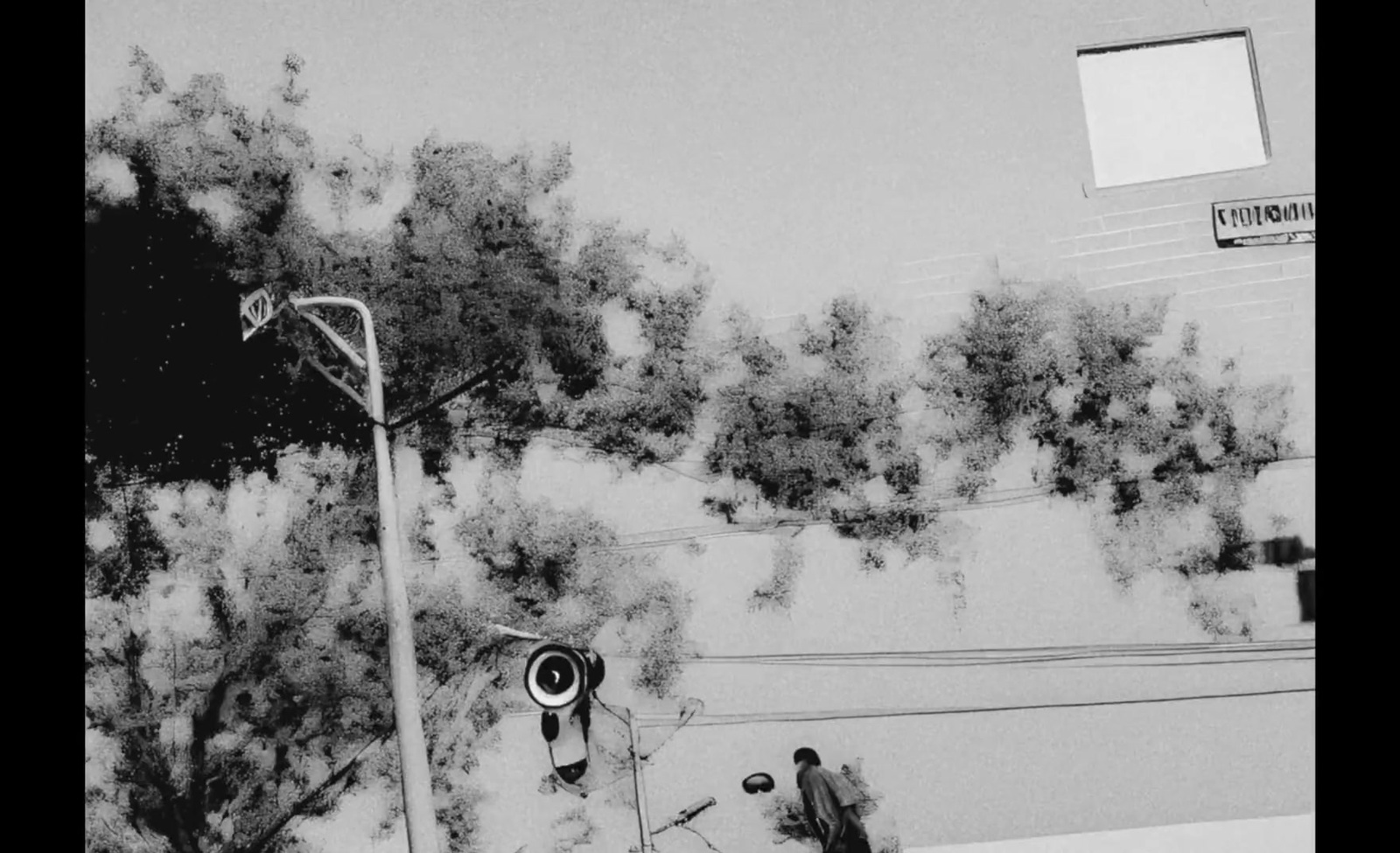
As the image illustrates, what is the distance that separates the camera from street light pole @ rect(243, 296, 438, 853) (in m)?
3.88

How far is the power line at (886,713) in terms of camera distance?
415cm

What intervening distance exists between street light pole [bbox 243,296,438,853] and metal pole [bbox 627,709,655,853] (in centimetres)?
79

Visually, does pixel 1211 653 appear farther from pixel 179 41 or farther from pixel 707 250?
pixel 179 41

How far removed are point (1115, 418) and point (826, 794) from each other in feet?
6.27


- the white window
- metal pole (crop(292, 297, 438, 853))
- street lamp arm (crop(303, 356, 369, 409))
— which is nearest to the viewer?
metal pole (crop(292, 297, 438, 853))

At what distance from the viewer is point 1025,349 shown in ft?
14.0

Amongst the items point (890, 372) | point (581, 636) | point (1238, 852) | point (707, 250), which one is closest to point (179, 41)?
point (707, 250)

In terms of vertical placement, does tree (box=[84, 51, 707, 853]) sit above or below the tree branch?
above

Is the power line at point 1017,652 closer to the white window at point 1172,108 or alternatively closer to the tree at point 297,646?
the tree at point 297,646

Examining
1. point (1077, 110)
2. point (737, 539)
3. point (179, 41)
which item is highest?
point (179, 41)

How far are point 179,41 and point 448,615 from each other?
2.56 meters

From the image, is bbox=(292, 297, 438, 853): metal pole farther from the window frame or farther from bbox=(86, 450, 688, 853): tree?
the window frame

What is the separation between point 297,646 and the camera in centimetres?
417

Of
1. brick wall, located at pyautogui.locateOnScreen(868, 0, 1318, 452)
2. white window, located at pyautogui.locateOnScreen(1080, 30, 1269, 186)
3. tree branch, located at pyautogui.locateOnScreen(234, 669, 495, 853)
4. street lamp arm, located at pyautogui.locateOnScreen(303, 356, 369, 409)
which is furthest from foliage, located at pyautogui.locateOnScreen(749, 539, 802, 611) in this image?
white window, located at pyautogui.locateOnScreen(1080, 30, 1269, 186)
